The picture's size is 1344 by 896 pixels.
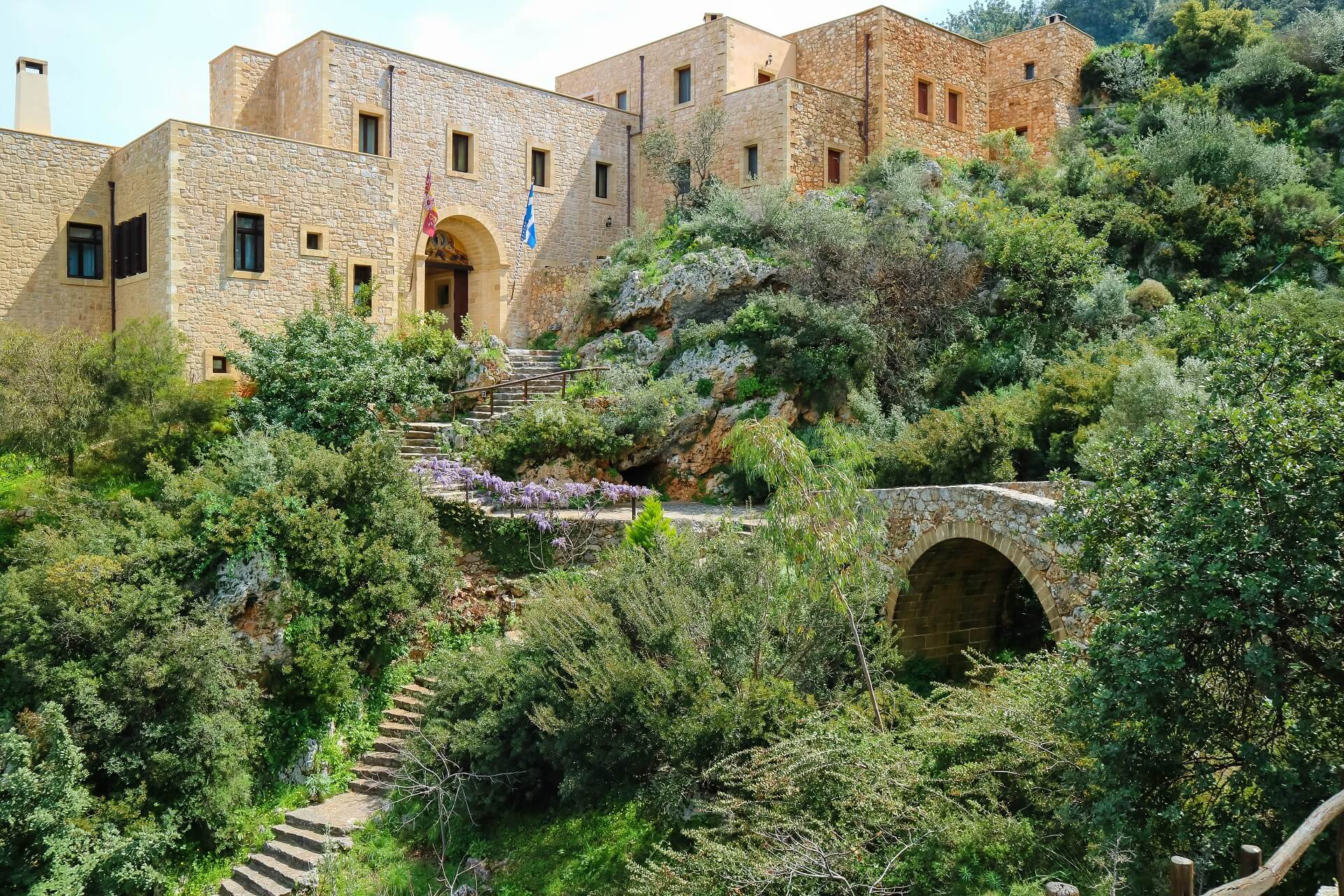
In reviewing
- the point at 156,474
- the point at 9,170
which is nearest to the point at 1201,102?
the point at 156,474

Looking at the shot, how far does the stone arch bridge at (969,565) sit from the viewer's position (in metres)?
11.8

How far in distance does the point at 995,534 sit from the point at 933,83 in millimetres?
18948

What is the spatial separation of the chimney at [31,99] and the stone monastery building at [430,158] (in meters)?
0.04

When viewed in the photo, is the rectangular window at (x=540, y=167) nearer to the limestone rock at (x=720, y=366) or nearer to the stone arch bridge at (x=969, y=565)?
the limestone rock at (x=720, y=366)

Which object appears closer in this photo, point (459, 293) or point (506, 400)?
point (506, 400)

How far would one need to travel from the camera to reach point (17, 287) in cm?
2006

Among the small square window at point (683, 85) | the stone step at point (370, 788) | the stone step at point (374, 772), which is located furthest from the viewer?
the small square window at point (683, 85)

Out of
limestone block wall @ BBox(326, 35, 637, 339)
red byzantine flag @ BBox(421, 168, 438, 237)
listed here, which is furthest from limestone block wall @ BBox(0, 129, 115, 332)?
red byzantine flag @ BBox(421, 168, 438, 237)

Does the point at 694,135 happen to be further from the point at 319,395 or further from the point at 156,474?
the point at 156,474

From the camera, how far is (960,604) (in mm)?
14836

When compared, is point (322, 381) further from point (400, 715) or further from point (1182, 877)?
point (1182, 877)

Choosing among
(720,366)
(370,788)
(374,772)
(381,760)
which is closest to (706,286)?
(720,366)

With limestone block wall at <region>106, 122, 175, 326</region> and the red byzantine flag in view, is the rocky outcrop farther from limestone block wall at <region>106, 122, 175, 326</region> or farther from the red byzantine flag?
limestone block wall at <region>106, 122, 175, 326</region>

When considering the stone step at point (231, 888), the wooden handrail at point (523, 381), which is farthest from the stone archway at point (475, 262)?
the stone step at point (231, 888)
